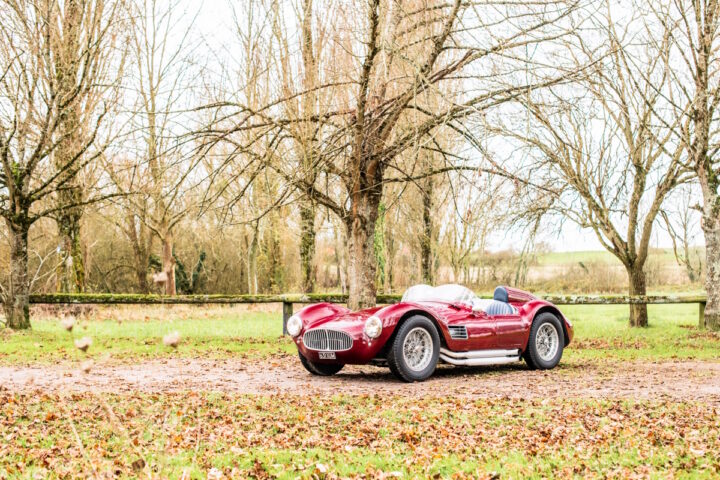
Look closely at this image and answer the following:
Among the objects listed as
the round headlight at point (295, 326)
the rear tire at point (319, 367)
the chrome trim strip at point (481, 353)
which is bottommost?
the rear tire at point (319, 367)

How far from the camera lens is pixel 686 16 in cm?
1702

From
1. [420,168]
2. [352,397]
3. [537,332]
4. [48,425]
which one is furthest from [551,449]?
[420,168]

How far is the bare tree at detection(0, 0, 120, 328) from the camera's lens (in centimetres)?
1603

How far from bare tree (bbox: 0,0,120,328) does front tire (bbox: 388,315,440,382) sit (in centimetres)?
892

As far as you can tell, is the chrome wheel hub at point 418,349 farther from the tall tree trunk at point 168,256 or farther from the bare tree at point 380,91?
the tall tree trunk at point 168,256

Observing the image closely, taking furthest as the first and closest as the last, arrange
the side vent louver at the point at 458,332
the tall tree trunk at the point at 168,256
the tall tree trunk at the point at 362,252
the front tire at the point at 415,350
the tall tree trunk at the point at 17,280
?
1. the tall tree trunk at the point at 168,256
2. the tall tree trunk at the point at 17,280
3. the tall tree trunk at the point at 362,252
4. the side vent louver at the point at 458,332
5. the front tire at the point at 415,350

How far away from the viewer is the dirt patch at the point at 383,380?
29.8 feet

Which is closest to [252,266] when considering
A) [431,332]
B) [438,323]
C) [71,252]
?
[71,252]

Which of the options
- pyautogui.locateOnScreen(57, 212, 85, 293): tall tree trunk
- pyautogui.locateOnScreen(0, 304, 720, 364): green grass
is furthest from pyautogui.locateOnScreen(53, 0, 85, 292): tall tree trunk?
pyautogui.locateOnScreen(57, 212, 85, 293): tall tree trunk

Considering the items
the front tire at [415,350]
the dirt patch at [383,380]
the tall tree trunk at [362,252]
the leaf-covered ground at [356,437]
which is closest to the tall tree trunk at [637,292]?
the dirt patch at [383,380]

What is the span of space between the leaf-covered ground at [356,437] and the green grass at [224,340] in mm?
3119

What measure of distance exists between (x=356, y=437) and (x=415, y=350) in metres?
3.89

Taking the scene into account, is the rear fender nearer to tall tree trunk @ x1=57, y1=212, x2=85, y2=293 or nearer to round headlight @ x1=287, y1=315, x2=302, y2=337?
round headlight @ x1=287, y1=315, x2=302, y2=337

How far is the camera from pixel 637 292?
67.7 ft
